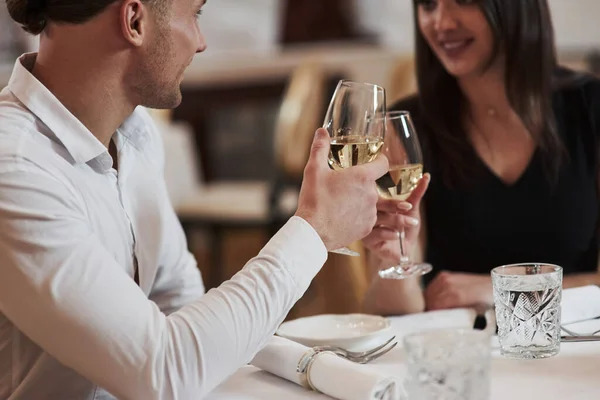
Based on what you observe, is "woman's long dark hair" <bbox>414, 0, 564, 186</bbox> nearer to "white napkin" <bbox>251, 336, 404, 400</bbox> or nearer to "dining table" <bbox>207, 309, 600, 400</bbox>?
"dining table" <bbox>207, 309, 600, 400</bbox>

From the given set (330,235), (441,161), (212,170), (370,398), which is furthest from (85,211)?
(212,170)

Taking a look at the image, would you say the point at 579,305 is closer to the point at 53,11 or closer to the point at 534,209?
the point at 534,209

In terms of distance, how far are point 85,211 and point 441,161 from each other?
1.03 meters

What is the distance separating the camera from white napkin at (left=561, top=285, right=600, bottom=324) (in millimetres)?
1477

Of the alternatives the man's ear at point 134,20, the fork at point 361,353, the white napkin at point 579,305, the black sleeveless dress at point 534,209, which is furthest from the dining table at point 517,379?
the black sleeveless dress at point 534,209

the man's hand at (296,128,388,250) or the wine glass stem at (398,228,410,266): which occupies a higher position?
the man's hand at (296,128,388,250)

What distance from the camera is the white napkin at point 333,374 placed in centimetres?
111

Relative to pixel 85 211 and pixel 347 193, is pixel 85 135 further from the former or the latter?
pixel 347 193

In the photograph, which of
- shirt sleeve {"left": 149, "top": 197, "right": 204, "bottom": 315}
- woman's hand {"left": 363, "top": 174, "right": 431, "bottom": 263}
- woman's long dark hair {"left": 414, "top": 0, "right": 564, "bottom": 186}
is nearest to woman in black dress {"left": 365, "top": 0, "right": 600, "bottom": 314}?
woman's long dark hair {"left": 414, "top": 0, "right": 564, "bottom": 186}

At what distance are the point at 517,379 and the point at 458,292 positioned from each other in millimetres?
521

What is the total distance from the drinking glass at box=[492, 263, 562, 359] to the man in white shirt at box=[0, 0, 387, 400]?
238 mm

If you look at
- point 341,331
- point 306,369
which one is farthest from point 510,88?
point 306,369

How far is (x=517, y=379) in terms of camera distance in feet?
3.91

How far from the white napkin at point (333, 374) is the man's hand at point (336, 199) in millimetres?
160
